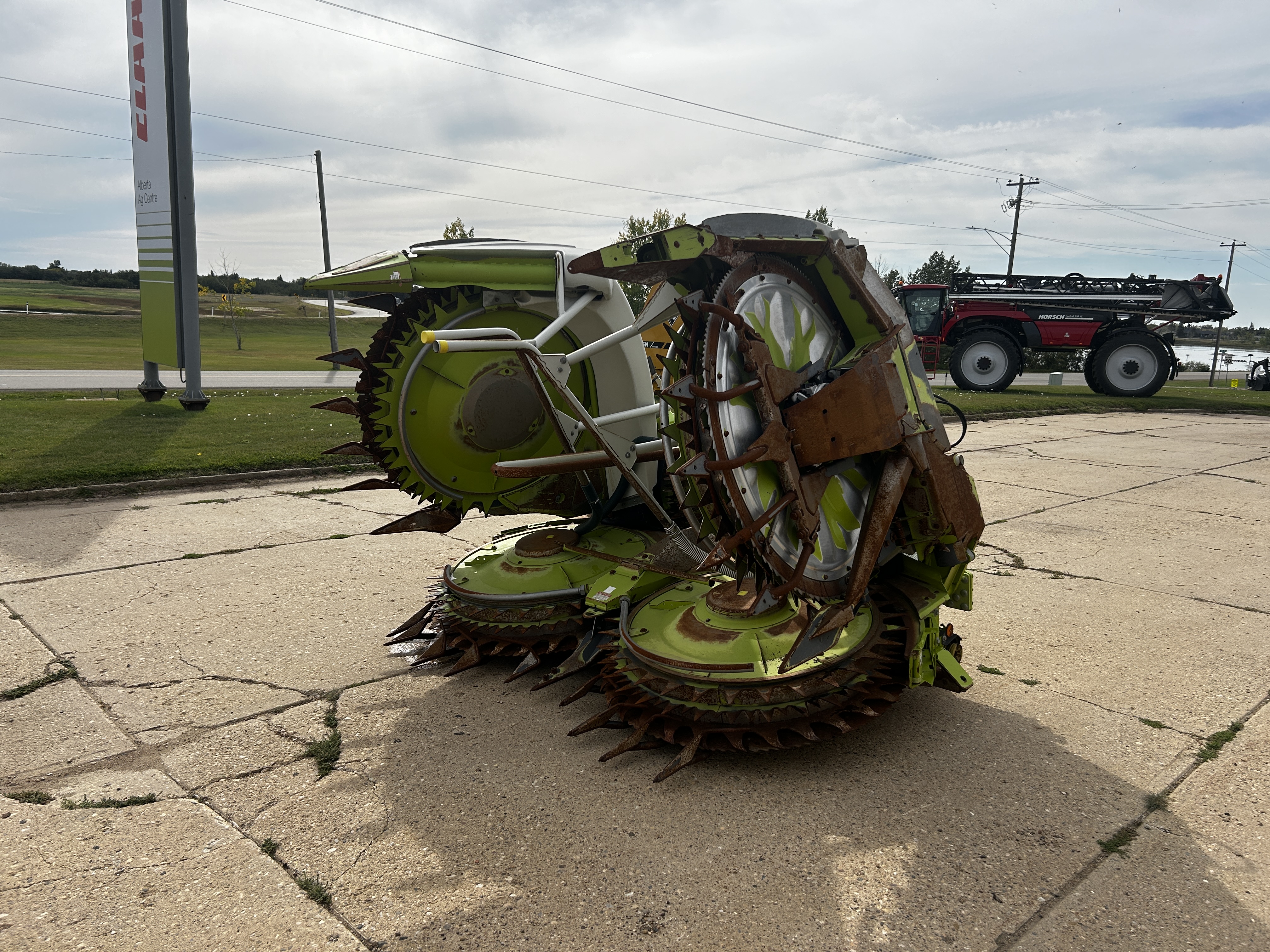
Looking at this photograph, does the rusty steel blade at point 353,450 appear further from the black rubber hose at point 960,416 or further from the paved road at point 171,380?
the paved road at point 171,380

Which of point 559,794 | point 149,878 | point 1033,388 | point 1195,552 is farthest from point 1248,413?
point 149,878

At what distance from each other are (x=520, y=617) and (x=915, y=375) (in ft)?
6.96

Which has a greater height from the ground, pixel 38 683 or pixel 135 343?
pixel 135 343

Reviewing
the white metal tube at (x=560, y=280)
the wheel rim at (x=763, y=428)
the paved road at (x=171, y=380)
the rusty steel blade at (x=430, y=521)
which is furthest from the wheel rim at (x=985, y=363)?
the wheel rim at (x=763, y=428)

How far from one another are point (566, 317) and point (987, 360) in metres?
19.6

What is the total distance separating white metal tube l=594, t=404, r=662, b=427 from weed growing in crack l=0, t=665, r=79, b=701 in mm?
2745

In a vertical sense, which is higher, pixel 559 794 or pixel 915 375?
pixel 915 375

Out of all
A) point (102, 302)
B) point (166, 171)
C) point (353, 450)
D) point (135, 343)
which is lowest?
point (135, 343)

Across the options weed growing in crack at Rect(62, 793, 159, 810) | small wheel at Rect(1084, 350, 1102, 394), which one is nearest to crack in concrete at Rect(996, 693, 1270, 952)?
weed growing in crack at Rect(62, 793, 159, 810)

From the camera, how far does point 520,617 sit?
4.02 m

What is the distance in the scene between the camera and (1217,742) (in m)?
3.31

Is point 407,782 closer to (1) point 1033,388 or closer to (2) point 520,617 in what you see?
(2) point 520,617

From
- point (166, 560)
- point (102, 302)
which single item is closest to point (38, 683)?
point (166, 560)

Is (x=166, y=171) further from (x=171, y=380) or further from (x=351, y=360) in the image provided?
(x=351, y=360)
